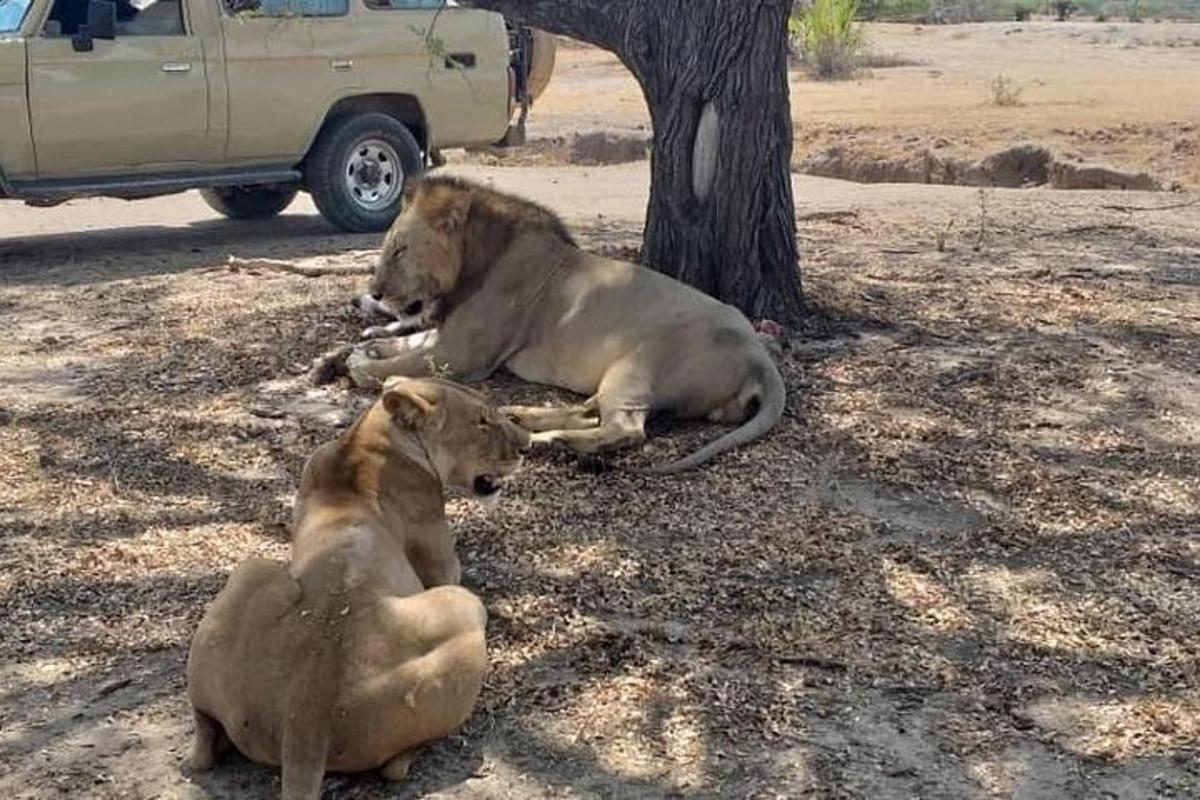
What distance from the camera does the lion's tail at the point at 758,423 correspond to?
21.3ft

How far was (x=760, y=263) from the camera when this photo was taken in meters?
8.33

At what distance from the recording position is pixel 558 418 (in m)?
7.02

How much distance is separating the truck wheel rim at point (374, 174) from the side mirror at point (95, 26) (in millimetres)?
2025

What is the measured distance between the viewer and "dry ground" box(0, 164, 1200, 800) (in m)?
4.38

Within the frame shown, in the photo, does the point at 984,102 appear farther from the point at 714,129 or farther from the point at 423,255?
the point at 423,255

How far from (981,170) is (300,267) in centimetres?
876

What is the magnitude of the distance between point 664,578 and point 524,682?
855 millimetres

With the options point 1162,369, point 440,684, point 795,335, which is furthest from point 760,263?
point 440,684

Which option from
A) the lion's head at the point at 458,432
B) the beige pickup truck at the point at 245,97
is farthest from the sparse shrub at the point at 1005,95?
the lion's head at the point at 458,432

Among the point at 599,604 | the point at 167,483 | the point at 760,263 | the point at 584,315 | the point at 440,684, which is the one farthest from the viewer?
the point at 760,263

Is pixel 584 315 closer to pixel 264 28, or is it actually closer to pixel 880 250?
pixel 880 250

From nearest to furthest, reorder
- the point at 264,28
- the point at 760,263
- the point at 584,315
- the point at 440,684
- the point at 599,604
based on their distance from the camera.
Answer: the point at 440,684 < the point at 599,604 < the point at 584,315 < the point at 760,263 < the point at 264,28

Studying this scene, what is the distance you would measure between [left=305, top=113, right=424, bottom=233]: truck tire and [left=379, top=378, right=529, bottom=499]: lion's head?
23.6ft

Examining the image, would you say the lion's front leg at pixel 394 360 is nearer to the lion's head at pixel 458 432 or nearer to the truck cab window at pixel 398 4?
the lion's head at pixel 458 432
